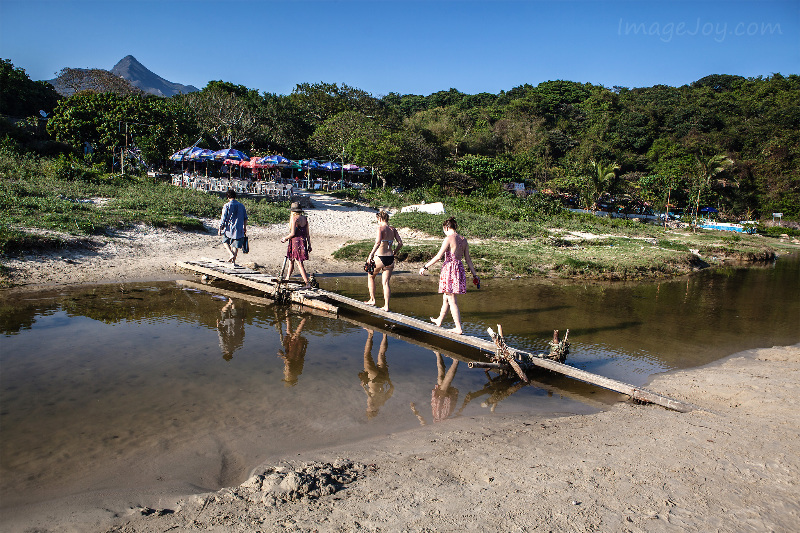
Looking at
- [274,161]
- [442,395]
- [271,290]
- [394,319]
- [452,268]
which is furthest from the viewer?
[274,161]

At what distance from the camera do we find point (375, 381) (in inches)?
264

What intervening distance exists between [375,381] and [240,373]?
1.83 m

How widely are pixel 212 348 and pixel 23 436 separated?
2.97m

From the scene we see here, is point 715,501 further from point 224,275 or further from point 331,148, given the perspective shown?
point 331,148

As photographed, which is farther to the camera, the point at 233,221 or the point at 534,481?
the point at 233,221

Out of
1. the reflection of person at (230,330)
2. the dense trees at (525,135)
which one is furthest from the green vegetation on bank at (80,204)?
the dense trees at (525,135)

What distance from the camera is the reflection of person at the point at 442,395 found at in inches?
227

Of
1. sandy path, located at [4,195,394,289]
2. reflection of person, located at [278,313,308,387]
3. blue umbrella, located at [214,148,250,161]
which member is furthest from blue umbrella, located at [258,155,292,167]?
reflection of person, located at [278,313,308,387]

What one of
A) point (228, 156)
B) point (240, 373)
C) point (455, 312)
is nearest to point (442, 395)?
point (455, 312)

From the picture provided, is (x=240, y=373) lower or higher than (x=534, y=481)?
lower

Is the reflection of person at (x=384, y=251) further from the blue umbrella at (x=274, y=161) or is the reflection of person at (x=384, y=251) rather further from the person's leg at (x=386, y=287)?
the blue umbrella at (x=274, y=161)

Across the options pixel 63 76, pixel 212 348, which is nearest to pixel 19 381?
pixel 212 348

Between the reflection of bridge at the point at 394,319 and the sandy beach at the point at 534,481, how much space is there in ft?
0.79

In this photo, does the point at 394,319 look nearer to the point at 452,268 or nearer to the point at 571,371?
the point at 452,268
